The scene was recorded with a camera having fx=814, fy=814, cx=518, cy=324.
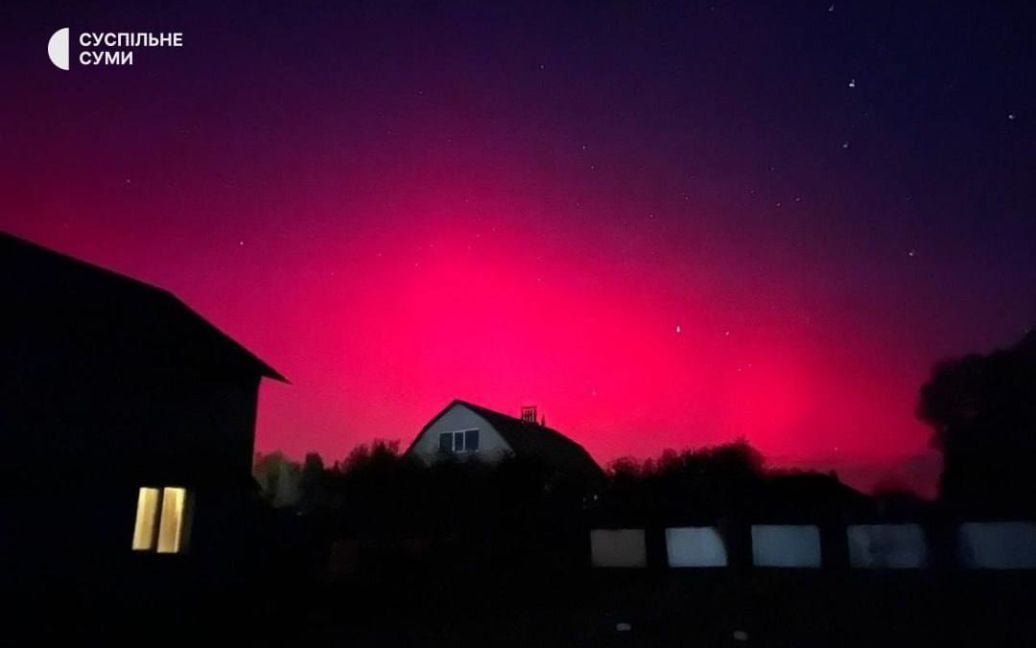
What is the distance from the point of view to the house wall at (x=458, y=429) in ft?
107

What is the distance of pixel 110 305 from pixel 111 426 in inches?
106

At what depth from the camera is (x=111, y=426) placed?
14.6m

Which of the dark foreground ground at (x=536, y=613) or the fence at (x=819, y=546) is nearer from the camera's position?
the dark foreground ground at (x=536, y=613)

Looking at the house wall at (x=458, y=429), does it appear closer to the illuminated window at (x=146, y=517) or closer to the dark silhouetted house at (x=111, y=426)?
the dark silhouetted house at (x=111, y=426)

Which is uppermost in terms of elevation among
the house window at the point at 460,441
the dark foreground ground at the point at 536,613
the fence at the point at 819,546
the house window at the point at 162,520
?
the house window at the point at 460,441

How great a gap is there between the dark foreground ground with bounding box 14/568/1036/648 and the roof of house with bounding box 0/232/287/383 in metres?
4.52

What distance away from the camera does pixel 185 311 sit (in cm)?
1922

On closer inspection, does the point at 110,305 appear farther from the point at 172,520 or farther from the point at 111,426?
the point at 172,520

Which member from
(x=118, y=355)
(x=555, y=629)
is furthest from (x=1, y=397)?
(x=555, y=629)

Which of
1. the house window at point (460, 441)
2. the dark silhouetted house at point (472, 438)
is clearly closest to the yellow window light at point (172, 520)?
the dark silhouetted house at point (472, 438)

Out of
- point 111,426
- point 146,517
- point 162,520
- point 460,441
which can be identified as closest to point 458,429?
point 460,441

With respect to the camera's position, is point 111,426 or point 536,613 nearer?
point 111,426

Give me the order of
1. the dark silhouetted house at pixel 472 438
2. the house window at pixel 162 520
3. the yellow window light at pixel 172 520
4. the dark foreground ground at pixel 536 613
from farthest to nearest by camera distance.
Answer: the dark silhouetted house at pixel 472 438 → the yellow window light at pixel 172 520 → the house window at pixel 162 520 → the dark foreground ground at pixel 536 613

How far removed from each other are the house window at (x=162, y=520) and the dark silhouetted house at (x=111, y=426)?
0.8 inches
